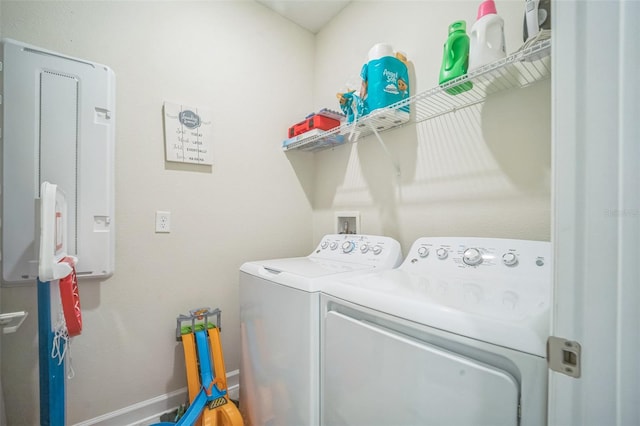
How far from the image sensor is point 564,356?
17.6 inches

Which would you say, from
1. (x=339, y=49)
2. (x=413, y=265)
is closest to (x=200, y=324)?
(x=413, y=265)

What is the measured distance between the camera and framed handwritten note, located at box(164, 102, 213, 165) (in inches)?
60.6

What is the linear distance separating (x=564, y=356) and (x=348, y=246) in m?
1.11

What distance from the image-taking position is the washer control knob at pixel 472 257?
1020 mm

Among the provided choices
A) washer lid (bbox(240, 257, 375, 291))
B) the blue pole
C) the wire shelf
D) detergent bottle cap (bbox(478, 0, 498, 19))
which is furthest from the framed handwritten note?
detergent bottle cap (bbox(478, 0, 498, 19))

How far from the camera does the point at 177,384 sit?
159cm

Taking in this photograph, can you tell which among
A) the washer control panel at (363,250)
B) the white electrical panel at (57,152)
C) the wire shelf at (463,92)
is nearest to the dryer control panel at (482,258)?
the washer control panel at (363,250)

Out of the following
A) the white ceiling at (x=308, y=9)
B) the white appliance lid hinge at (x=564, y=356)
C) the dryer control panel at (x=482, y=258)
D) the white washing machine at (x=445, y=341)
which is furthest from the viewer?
the white ceiling at (x=308, y=9)

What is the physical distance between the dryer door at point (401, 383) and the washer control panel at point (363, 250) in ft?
1.64

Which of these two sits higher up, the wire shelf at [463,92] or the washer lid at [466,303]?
the wire shelf at [463,92]

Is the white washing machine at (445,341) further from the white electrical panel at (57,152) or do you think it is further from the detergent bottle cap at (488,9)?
the white electrical panel at (57,152)

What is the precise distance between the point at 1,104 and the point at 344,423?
73.0 inches

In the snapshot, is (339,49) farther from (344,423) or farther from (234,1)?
(344,423)

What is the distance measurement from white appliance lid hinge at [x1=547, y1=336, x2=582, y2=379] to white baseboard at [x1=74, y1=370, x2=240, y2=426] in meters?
1.84
